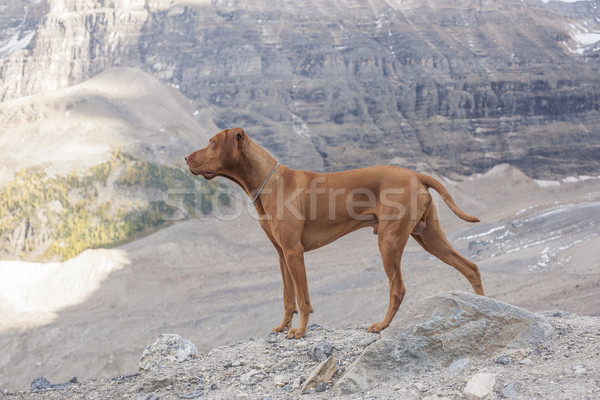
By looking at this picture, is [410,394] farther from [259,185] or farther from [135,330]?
[135,330]

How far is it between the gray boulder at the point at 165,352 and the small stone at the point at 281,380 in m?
3.77

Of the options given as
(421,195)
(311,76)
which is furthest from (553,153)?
(421,195)

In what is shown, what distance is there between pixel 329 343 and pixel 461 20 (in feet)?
377

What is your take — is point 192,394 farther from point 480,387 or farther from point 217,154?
point 480,387

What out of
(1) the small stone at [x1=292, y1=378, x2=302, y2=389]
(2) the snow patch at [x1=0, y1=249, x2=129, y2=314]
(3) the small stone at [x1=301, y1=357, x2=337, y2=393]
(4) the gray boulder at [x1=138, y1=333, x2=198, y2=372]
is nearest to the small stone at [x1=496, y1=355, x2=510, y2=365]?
(3) the small stone at [x1=301, y1=357, x2=337, y2=393]

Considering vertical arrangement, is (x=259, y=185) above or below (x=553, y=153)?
above

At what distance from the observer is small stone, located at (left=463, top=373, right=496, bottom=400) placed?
6.43 m

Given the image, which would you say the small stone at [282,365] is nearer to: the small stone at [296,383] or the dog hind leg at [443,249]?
the small stone at [296,383]

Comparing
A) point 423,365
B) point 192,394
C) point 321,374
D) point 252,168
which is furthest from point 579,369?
point 252,168

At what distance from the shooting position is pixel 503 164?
9850 centimetres

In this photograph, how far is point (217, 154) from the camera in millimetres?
8906

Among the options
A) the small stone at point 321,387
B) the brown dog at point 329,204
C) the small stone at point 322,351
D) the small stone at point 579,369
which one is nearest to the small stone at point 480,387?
the small stone at point 579,369

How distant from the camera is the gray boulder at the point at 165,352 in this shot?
37.9 ft

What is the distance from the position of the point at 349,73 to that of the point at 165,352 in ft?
312
